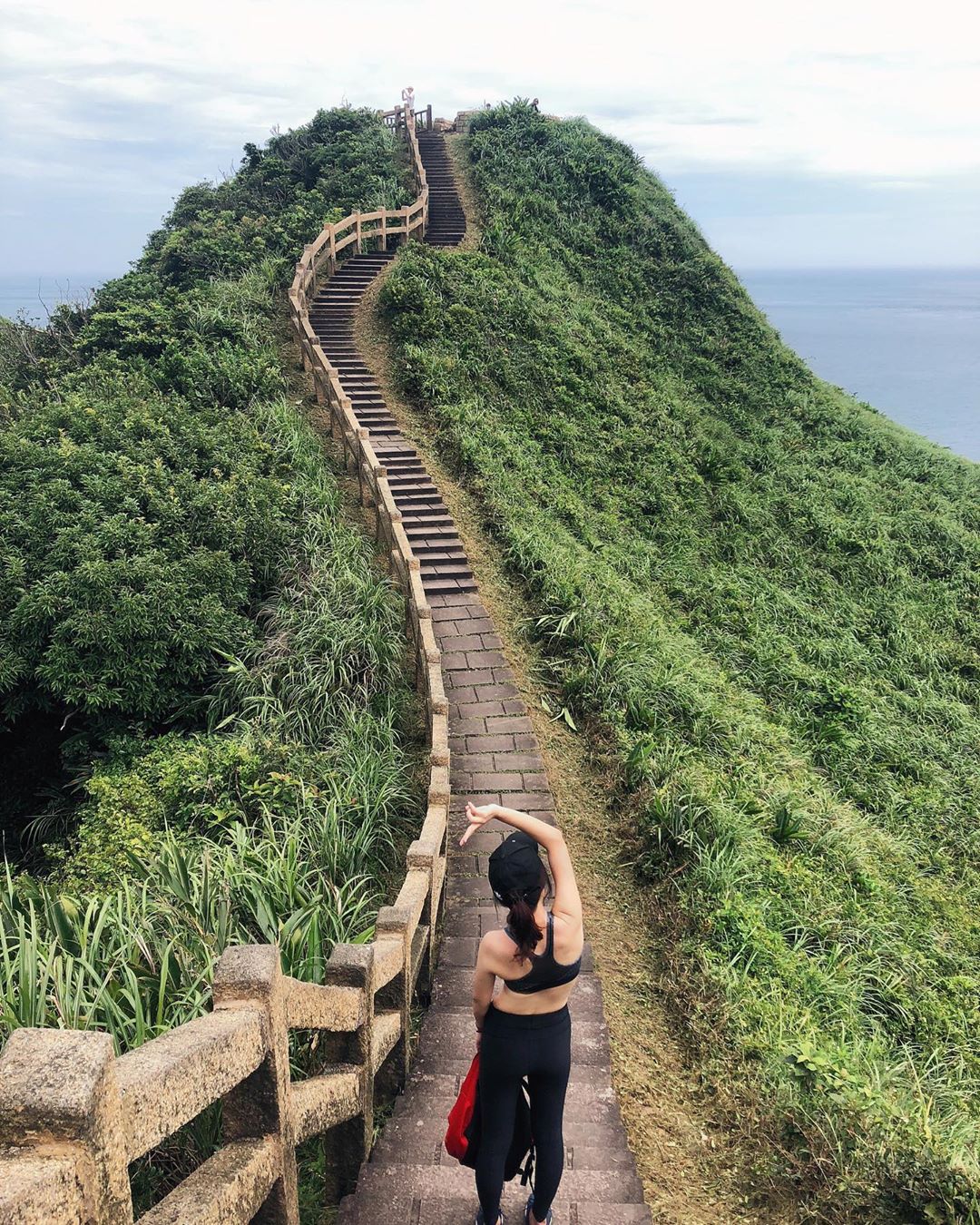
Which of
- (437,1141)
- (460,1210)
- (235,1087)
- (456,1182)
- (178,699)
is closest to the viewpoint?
(235,1087)

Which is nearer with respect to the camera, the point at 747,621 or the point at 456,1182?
the point at 456,1182

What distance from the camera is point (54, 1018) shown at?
11.5 feet

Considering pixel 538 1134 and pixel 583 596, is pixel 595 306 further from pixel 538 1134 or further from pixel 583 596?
pixel 538 1134

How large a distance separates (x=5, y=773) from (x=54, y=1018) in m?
6.08

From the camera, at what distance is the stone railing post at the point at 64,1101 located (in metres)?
1.56

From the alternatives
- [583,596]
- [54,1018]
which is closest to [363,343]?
[583,596]

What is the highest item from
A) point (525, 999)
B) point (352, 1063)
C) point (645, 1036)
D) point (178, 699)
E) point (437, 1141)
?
point (525, 999)

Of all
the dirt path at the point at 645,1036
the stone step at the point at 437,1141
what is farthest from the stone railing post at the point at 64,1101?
the dirt path at the point at 645,1036

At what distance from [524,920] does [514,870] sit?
20cm

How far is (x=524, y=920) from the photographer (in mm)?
2809

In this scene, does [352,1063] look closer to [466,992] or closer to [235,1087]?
[235,1087]

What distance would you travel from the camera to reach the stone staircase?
12.0ft

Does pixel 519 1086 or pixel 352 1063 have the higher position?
pixel 519 1086

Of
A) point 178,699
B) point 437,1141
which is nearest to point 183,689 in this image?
point 178,699
